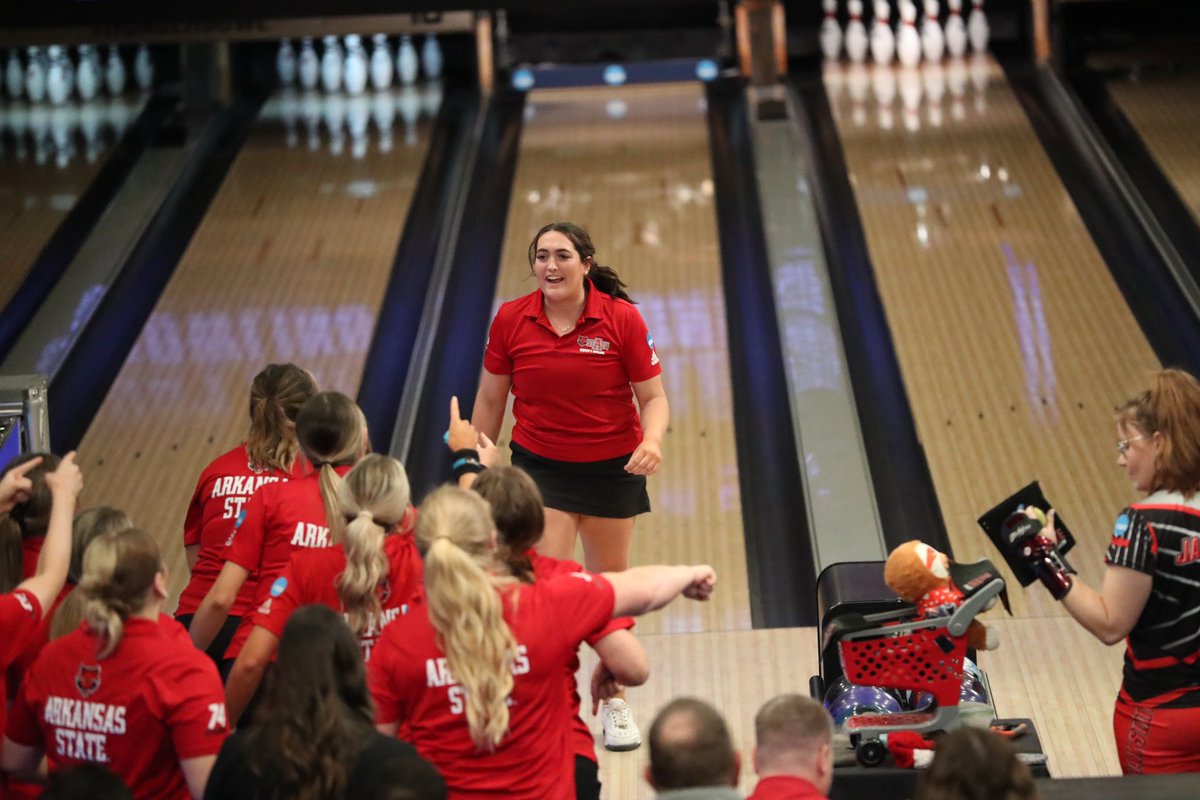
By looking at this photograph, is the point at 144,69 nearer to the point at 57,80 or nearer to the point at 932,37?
the point at 57,80

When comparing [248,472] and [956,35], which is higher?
[248,472]

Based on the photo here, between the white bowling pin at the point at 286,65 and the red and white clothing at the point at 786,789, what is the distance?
6846 millimetres

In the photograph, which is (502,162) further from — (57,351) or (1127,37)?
(1127,37)

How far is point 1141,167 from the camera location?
20.5ft

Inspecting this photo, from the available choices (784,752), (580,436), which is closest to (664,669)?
(580,436)

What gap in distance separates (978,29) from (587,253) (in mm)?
5293

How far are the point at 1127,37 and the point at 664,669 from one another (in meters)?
5.42

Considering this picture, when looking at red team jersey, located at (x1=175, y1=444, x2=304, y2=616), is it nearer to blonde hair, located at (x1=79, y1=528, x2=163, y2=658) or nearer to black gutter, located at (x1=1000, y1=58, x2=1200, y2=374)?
blonde hair, located at (x1=79, y1=528, x2=163, y2=658)

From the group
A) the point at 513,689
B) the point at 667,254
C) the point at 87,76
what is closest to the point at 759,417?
the point at 667,254

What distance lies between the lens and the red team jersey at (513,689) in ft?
6.72

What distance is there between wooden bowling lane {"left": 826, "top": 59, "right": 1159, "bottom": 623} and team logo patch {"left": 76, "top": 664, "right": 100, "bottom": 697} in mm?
2657

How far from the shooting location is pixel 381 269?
5980 mm

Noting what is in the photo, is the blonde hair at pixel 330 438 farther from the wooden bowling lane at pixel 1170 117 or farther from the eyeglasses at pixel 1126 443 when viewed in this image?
the wooden bowling lane at pixel 1170 117

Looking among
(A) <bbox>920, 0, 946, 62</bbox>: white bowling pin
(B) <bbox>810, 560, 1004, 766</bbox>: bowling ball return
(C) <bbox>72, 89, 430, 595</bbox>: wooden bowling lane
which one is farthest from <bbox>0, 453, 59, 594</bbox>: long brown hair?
(A) <bbox>920, 0, 946, 62</bbox>: white bowling pin
